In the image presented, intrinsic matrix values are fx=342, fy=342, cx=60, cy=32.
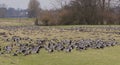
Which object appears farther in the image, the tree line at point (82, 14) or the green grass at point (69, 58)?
the tree line at point (82, 14)

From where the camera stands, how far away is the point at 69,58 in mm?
15383

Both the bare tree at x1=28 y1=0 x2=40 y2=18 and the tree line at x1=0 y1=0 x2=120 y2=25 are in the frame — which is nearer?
the tree line at x1=0 y1=0 x2=120 y2=25

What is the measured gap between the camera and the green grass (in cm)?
1418

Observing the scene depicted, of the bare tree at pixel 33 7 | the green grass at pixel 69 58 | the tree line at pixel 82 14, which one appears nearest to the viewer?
the green grass at pixel 69 58

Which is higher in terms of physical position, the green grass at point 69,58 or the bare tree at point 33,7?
the bare tree at point 33,7

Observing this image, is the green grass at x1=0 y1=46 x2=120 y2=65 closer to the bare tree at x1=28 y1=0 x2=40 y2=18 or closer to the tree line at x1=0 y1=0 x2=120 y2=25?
the tree line at x1=0 y1=0 x2=120 y2=25

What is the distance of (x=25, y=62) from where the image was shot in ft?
47.6

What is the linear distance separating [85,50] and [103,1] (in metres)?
56.0

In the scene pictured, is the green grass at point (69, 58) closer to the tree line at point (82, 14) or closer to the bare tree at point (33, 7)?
the tree line at point (82, 14)

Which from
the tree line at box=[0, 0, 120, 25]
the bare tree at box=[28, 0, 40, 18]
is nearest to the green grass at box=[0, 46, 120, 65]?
the tree line at box=[0, 0, 120, 25]

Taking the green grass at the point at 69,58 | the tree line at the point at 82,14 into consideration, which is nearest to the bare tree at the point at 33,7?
the tree line at the point at 82,14

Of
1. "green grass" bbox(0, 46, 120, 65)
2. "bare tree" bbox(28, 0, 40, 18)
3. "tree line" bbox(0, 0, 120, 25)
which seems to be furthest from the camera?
"bare tree" bbox(28, 0, 40, 18)

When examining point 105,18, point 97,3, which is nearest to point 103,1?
point 97,3

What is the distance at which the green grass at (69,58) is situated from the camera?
14.2 meters
